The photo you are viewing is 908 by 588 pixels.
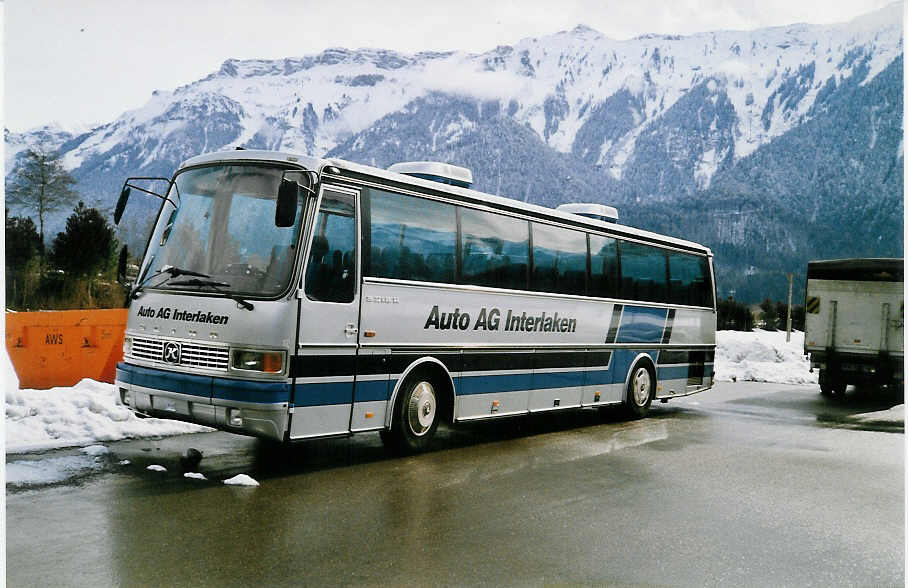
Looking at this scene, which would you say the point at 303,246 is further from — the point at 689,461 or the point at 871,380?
the point at 871,380

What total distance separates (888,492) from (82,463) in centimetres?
764

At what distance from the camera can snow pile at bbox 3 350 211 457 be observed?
30.2 ft

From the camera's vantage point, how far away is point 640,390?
47.5ft

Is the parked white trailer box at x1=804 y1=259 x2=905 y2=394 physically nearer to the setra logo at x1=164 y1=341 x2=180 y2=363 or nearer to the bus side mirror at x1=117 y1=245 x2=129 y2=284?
the bus side mirror at x1=117 y1=245 x2=129 y2=284

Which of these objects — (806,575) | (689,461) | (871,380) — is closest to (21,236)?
(871,380)

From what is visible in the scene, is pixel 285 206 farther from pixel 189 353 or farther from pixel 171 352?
pixel 171 352

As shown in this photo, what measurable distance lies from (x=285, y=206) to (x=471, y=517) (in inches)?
123

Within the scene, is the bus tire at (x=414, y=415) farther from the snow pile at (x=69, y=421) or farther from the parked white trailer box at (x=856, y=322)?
the parked white trailer box at (x=856, y=322)

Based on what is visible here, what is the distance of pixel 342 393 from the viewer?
864 centimetres

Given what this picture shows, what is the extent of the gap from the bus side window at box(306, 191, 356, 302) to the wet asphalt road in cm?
174

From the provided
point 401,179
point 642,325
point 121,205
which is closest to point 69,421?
point 121,205

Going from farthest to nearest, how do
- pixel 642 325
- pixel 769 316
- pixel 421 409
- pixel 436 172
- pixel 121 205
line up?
pixel 769 316, pixel 642 325, pixel 436 172, pixel 421 409, pixel 121 205

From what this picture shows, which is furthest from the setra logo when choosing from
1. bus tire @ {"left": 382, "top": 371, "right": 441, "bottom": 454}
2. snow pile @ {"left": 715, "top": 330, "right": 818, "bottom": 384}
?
snow pile @ {"left": 715, "top": 330, "right": 818, "bottom": 384}

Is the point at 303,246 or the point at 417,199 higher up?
the point at 417,199
